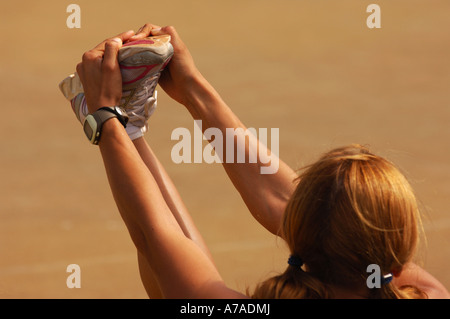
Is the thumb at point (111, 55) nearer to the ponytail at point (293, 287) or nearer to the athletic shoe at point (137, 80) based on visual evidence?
the athletic shoe at point (137, 80)

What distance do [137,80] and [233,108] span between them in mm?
4509

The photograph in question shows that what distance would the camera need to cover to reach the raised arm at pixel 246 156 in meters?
2.58

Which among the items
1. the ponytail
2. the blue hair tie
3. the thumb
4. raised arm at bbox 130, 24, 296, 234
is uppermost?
the thumb

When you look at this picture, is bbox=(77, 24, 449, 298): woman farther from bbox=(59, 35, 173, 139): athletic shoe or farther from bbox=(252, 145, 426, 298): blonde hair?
bbox=(59, 35, 173, 139): athletic shoe

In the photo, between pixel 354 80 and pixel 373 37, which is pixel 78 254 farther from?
pixel 373 37

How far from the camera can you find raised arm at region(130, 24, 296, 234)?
8.46 ft

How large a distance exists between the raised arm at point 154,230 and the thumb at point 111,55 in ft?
1.12

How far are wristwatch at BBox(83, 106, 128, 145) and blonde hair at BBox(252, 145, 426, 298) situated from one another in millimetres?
536

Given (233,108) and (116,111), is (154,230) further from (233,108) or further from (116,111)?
(233,108)

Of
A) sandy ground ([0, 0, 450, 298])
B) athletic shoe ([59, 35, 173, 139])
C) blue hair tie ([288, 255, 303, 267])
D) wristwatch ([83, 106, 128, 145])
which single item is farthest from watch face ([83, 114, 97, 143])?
sandy ground ([0, 0, 450, 298])

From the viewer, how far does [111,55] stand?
2.40 metres

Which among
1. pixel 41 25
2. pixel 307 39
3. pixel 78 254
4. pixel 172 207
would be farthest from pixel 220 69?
pixel 172 207

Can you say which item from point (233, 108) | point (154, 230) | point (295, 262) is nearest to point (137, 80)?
point (154, 230)

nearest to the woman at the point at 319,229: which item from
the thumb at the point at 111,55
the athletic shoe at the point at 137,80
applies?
the thumb at the point at 111,55
